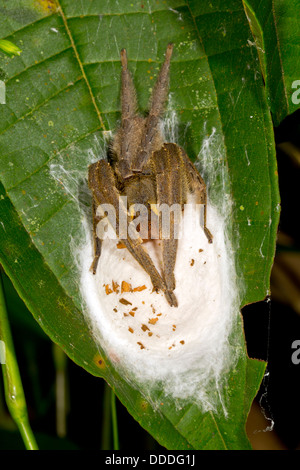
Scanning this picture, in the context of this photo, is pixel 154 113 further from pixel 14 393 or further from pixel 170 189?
pixel 14 393

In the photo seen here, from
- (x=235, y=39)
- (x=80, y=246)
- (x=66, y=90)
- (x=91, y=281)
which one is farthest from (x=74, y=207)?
(x=235, y=39)

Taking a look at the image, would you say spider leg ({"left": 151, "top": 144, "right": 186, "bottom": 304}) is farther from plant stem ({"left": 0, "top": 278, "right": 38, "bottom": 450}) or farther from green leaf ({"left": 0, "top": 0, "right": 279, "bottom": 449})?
plant stem ({"left": 0, "top": 278, "right": 38, "bottom": 450})

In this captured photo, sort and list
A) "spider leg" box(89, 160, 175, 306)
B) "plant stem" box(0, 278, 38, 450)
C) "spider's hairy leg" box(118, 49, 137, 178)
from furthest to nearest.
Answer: "spider leg" box(89, 160, 175, 306), "spider's hairy leg" box(118, 49, 137, 178), "plant stem" box(0, 278, 38, 450)

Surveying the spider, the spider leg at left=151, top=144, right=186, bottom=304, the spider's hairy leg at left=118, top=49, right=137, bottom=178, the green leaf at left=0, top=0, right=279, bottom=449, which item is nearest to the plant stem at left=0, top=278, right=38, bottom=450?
the green leaf at left=0, top=0, right=279, bottom=449

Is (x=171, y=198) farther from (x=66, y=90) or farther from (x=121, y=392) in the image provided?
(x=121, y=392)

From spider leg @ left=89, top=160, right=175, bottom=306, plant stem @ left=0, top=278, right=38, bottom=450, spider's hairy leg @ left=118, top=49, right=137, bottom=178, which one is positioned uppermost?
spider's hairy leg @ left=118, top=49, right=137, bottom=178

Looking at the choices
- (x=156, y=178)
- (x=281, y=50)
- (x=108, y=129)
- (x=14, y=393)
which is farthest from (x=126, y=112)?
(x=14, y=393)
